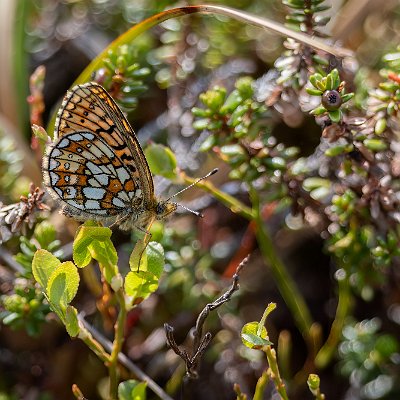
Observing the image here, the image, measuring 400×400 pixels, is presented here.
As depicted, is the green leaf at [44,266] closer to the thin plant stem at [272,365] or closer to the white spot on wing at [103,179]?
the white spot on wing at [103,179]

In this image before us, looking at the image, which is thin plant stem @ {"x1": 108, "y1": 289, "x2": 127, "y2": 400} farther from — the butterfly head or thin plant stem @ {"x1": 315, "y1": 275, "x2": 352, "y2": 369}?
thin plant stem @ {"x1": 315, "y1": 275, "x2": 352, "y2": 369}

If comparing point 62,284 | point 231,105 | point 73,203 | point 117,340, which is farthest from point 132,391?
point 231,105

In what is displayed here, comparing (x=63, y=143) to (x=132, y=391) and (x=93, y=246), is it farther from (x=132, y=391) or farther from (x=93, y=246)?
(x=132, y=391)

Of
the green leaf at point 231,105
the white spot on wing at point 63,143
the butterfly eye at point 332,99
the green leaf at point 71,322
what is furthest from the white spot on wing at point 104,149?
the butterfly eye at point 332,99

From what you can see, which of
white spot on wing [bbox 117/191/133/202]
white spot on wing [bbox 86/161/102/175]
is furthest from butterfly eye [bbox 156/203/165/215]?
white spot on wing [bbox 86/161/102/175]

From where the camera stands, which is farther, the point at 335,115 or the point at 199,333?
the point at 335,115

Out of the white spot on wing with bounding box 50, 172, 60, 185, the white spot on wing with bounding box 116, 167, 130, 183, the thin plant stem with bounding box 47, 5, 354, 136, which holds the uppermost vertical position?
the thin plant stem with bounding box 47, 5, 354, 136
